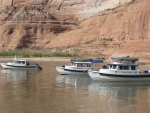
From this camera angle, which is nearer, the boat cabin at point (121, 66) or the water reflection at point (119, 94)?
the water reflection at point (119, 94)

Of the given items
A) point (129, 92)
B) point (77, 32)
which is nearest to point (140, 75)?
point (129, 92)

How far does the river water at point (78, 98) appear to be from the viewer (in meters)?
27.5

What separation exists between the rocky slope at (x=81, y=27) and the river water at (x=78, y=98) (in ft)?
183

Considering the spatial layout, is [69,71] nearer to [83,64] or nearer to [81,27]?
[83,64]

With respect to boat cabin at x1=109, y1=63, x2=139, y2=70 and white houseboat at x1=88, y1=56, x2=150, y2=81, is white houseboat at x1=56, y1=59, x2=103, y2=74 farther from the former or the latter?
boat cabin at x1=109, y1=63, x2=139, y2=70

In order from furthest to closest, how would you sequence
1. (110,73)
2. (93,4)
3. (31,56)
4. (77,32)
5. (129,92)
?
(93,4) < (77,32) < (31,56) < (110,73) < (129,92)

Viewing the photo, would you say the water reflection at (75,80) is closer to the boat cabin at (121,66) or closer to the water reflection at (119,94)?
the water reflection at (119,94)

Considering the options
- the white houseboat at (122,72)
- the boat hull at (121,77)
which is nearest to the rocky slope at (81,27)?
the boat hull at (121,77)

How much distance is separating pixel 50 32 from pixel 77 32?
11.0 metres

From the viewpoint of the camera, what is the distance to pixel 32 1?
547ft

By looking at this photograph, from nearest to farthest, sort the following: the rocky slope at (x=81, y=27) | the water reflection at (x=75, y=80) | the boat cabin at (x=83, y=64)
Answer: the water reflection at (x=75, y=80) → the boat cabin at (x=83, y=64) → the rocky slope at (x=81, y=27)

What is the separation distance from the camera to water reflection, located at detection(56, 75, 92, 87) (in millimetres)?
44619

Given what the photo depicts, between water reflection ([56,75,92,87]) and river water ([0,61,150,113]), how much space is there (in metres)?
0.65

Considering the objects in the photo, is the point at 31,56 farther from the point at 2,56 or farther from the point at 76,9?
the point at 76,9
